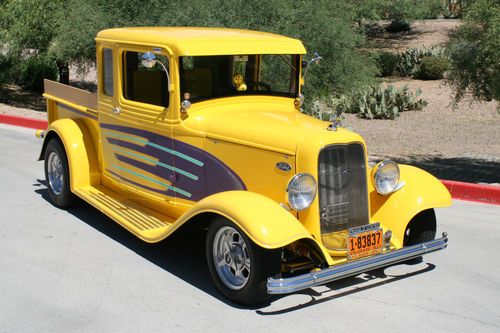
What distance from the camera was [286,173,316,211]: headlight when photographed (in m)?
5.04

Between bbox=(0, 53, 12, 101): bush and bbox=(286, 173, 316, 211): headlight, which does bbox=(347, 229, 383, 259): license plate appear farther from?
bbox=(0, 53, 12, 101): bush

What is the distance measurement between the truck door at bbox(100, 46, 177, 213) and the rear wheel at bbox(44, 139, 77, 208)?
2.48 ft

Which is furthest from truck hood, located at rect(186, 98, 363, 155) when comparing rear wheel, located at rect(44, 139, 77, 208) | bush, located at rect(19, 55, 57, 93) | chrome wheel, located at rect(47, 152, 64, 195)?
bush, located at rect(19, 55, 57, 93)

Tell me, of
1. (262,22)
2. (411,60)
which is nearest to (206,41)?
(262,22)

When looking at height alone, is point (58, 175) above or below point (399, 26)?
below

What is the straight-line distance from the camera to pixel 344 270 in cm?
495

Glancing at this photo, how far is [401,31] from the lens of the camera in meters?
36.7

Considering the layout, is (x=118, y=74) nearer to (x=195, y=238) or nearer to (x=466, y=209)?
(x=195, y=238)

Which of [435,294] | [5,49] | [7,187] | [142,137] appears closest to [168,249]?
[142,137]

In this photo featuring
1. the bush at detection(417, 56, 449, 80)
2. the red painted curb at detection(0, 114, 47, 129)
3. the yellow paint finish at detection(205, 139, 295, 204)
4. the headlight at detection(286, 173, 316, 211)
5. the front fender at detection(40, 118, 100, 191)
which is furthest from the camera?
the bush at detection(417, 56, 449, 80)

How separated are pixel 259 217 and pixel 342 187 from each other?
918 mm

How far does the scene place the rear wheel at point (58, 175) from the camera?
7.50 m

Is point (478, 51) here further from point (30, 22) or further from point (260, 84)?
point (30, 22)

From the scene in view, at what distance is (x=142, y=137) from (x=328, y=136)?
2.04 m
